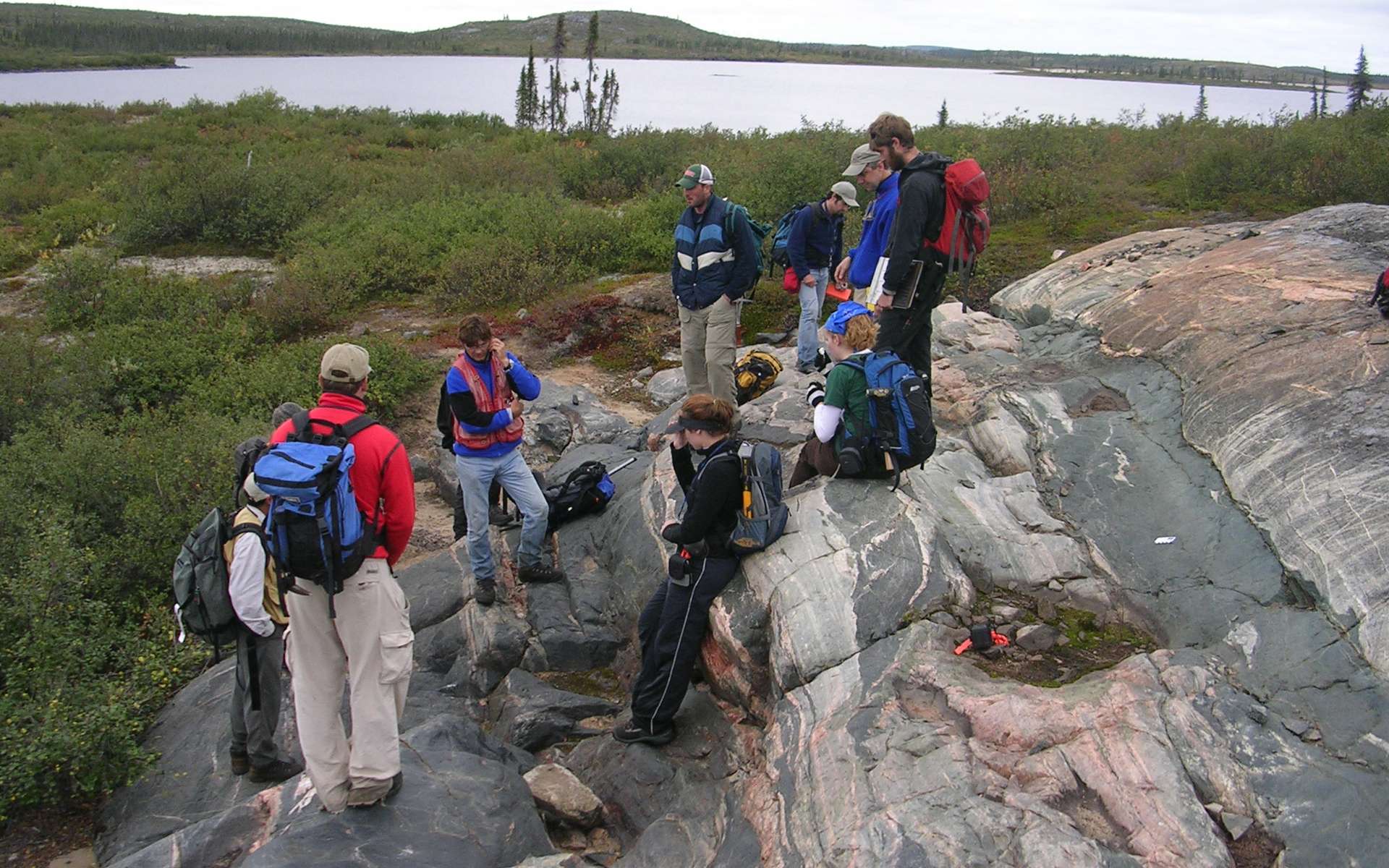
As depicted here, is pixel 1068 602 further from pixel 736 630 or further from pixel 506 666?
pixel 506 666

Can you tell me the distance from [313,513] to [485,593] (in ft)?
10.3

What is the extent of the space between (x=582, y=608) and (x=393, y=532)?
2.80m

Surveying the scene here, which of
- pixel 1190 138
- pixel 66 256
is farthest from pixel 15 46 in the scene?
pixel 1190 138

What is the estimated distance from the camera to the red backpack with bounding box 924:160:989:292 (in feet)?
→ 21.1

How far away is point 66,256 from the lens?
16.0 m

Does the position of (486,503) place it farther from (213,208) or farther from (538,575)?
(213,208)

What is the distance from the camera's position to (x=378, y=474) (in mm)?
4781

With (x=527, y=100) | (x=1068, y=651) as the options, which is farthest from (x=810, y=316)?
(x=527, y=100)

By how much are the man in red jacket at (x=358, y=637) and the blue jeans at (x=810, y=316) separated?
18.3ft

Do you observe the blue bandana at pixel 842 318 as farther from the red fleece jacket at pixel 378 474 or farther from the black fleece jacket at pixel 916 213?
the red fleece jacket at pixel 378 474

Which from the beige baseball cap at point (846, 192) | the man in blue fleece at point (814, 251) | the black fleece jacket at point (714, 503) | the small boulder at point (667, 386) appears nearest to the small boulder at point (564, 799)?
the black fleece jacket at point (714, 503)

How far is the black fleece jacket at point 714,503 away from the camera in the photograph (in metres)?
5.67

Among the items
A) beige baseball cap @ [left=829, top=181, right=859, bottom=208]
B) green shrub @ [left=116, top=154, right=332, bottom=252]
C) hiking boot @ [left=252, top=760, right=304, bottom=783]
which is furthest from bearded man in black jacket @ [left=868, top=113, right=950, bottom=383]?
green shrub @ [left=116, top=154, right=332, bottom=252]

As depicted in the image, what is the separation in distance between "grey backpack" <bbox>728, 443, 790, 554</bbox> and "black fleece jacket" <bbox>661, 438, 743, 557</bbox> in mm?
47
